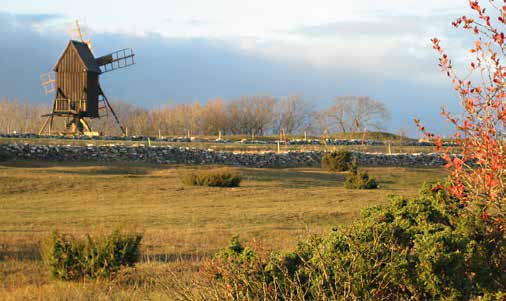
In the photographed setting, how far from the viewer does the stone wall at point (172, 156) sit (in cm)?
3656

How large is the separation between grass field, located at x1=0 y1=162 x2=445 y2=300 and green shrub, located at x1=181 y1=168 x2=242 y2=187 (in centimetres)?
46

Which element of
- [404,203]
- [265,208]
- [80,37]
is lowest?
[265,208]

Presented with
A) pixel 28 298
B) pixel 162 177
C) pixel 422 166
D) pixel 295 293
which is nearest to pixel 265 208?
pixel 162 177

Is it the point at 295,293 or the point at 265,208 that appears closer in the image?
the point at 295,293

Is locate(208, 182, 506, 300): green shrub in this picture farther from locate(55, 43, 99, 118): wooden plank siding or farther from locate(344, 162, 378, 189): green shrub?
locate(55, 43, 99, 118): wooden plank siding

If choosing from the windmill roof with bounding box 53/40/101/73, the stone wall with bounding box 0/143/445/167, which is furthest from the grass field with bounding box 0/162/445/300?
the windmill roof with bounding box 53/40/101/73

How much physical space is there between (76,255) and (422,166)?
3833 centimetres

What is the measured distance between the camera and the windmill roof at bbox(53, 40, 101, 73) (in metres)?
52.8

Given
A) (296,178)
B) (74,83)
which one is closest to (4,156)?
(296,178)

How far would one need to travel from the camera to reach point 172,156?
39.7 meters

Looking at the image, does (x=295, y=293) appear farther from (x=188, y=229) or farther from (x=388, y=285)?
(x=188, y=229)

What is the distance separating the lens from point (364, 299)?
6.27m

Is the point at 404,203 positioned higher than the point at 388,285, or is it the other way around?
the point at 404,203

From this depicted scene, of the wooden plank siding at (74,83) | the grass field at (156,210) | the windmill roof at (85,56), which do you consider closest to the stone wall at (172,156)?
the grass field at (156,210)
